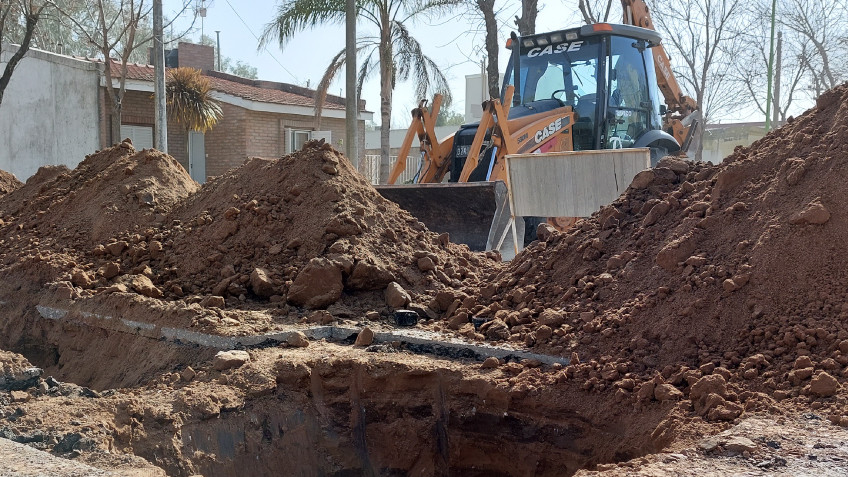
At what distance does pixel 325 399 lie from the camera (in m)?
5.46

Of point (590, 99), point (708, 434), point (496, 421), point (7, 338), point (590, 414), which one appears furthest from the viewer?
point (590, 99)

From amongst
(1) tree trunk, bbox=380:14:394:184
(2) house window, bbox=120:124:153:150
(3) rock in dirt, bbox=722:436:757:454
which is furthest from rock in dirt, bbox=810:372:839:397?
(2) house window, bbox=120:124:153:150

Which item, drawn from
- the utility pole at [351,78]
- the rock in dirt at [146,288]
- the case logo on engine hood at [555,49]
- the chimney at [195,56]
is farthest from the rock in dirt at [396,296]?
the chimney at [195,56]

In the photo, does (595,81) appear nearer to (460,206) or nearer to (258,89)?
(460,206)

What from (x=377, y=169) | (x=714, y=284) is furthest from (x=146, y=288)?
(x=377, y=169)

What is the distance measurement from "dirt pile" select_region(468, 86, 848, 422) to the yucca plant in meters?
15.8

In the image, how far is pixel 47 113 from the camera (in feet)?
66.0

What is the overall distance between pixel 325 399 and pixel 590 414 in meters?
1.85

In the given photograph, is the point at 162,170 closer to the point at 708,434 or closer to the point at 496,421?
the point at 496,421

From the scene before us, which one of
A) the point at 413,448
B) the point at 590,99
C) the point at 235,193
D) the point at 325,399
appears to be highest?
the point at 590,99

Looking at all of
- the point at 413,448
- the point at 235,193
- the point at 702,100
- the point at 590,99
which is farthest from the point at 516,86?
the point at 702,100

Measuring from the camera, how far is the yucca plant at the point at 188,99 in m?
20.3

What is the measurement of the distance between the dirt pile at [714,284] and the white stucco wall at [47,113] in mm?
17000

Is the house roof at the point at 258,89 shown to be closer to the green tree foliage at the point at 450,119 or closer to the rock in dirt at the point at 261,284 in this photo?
the rock in dirt at the point at 261,284
